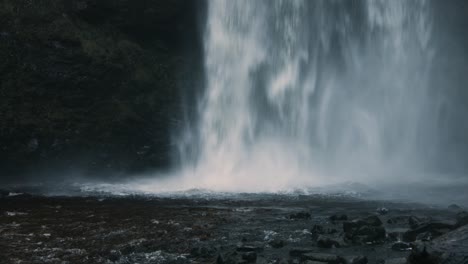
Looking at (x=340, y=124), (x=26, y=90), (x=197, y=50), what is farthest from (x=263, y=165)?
(x=26, y=90)

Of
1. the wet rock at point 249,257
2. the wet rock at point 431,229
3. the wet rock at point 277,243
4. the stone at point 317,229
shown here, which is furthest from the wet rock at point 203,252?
the wet rock at point 431,229

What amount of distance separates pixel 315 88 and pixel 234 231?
22765mm

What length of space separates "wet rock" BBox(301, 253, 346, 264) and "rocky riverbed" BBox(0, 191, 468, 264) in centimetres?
3

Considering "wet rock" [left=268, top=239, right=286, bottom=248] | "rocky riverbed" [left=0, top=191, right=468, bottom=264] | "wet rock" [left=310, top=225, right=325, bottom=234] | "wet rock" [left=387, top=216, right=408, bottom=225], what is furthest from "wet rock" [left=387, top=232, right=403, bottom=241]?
"wet rock" [left=268, top=239, right=286, bottom=248]

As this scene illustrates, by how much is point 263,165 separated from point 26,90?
17029 millimetres

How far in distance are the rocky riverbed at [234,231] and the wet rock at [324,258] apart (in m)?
0.03

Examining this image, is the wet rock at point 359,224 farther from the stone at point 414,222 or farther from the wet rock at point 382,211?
the wet rock at point 382,211

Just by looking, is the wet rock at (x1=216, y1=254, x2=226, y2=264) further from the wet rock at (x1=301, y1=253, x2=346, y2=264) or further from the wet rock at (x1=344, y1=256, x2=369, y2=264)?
the wet rock at (x1=344, y1=256, x2=369, y2=264)

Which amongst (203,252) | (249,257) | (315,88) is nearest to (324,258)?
(249,257)

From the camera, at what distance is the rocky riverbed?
558 inches

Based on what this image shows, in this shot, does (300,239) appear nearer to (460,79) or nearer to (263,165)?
(263,165)

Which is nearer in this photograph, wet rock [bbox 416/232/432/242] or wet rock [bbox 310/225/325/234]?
wet rock [bbox 416/232/432/242]

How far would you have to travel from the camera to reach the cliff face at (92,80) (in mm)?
34344

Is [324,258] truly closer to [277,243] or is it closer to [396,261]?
[396,261]
